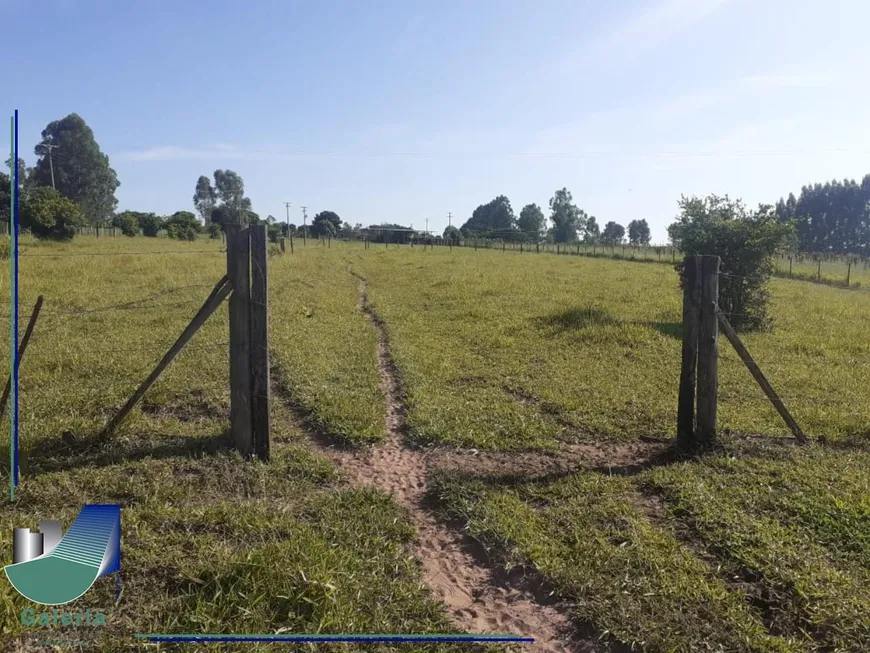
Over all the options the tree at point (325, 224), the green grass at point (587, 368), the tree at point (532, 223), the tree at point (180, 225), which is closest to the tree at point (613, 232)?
the tree at point (532, 223)

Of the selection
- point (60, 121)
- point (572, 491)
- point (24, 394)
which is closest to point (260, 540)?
point (572, 491)

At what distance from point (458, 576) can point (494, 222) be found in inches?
3997

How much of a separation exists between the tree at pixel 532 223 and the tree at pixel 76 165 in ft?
189

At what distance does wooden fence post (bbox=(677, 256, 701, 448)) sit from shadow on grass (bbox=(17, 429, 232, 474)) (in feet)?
13.2

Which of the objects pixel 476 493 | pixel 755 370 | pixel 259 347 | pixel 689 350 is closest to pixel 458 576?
pixel 476 493

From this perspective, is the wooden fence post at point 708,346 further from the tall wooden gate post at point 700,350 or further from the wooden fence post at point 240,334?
the wooden fence post at point 240,334

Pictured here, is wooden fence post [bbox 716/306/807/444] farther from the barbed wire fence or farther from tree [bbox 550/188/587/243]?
tree [bbox 550/188/587/243]

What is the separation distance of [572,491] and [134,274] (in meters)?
16.8

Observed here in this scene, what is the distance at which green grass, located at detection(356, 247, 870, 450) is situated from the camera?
588cm

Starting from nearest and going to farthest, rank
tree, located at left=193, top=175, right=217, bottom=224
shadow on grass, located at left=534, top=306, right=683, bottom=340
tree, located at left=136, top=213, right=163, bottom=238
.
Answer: shadow on grass, located at left=534, top=306, right=683, bottom=340, tree, located at left=136, top=213, right=163, bottom=238, tree, located at left=193, top=175, right=217, bottom=224

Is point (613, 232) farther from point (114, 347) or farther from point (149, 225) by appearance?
point (114, 347)

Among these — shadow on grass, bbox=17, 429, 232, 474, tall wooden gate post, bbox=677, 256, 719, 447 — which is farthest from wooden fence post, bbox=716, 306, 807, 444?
shadow on grass, bbox=17, 429, 232, 474

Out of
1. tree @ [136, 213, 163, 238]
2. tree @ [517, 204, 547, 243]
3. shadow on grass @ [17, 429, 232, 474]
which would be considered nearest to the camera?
shadow on grass @ [17, 429, 232, 474]

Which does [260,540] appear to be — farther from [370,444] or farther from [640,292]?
[640,292]
